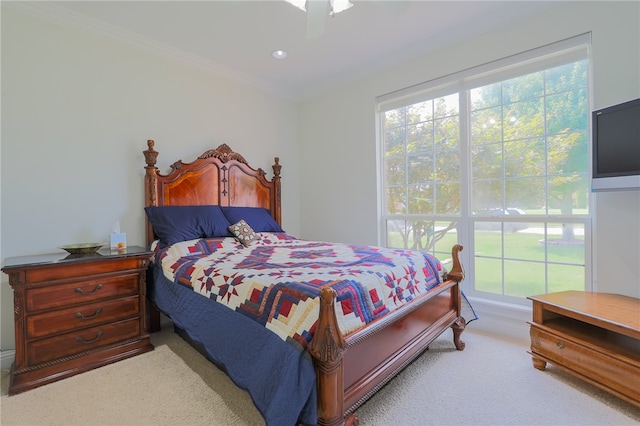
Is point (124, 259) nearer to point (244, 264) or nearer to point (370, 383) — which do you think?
point (244, 264)

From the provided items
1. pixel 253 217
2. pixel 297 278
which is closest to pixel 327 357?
pixel 297 278

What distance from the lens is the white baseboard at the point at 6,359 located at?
2047 millimetres

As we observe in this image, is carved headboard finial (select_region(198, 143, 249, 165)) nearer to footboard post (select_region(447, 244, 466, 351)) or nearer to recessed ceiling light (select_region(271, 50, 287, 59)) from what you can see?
recessed ceiling light (select_region(271, 50, 287, 59))

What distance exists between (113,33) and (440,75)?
9.99 ft

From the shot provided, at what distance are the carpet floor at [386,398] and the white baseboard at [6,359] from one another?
0.07m

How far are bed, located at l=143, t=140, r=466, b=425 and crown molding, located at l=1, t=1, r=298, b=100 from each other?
100 centimetres

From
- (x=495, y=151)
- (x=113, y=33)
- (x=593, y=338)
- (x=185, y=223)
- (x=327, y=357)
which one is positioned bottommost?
(x=593, y=338)

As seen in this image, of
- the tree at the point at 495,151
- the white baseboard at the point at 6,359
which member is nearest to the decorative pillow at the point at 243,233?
the tree at the point at 495,151

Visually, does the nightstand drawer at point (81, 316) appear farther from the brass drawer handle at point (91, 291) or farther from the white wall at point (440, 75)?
the white wall at point (440, 75)

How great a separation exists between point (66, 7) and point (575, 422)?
170 inches

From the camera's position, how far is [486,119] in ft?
9.04

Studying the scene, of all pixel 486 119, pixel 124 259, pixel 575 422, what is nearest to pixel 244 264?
pixel 124 259

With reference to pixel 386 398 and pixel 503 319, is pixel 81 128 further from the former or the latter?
pixel 503 319

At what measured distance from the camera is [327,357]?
3.71 ft
